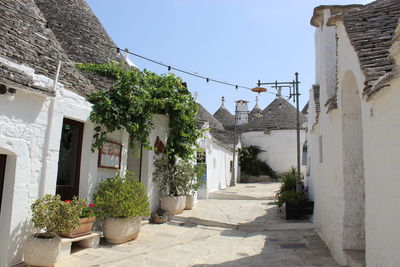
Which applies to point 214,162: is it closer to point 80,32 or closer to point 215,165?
point 215,165

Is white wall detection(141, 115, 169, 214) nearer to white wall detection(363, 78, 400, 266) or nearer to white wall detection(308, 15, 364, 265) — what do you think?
white wall detection(308, 15, 364, 265)

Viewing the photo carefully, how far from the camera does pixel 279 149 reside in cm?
2514

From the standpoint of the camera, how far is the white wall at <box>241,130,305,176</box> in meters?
24.7

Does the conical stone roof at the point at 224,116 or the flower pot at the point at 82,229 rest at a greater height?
the conical stone roof at the point at 224,116

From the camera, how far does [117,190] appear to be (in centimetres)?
669

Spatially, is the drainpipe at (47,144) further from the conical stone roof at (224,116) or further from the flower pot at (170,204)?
the conical stone roof at (224,116)

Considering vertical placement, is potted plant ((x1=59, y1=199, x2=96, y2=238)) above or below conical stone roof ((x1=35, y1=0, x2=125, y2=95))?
below

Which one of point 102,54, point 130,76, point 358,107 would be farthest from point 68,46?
point 358,107

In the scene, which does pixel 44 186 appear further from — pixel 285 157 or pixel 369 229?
pixel 285 157

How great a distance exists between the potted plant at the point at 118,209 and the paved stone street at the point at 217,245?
0.23 metres

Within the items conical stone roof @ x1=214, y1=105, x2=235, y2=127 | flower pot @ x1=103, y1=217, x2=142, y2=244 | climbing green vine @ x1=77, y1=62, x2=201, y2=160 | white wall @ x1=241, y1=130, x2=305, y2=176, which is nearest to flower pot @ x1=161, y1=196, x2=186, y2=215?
climbing green vine @ x1=77, y1=62, x2=201, y2=160

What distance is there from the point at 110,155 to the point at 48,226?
2715 millimetres

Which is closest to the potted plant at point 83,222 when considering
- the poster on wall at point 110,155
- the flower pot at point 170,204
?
the poster on wall at point 110,155

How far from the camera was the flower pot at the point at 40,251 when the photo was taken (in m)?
4.68
